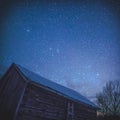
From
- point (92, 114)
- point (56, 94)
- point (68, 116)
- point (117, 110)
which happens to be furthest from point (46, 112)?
point (117, 110)

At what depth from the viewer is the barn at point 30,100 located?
10.8 m

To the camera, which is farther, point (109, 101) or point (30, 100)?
point (109, 101)

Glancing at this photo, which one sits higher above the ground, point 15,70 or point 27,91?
point 15,70

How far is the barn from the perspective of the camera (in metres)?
10.8

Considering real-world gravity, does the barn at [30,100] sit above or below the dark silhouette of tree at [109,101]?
below

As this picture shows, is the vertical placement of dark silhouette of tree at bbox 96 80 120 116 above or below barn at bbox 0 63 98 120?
above

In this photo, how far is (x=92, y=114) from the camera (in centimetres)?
1891

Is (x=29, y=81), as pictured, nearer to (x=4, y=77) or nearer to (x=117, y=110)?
(x=4, y=77)

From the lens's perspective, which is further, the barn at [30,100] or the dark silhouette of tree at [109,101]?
the dark silhouette of tree at [109,101]

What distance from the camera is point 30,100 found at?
11.3 metres

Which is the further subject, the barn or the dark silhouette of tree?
the dark silhouette of tree

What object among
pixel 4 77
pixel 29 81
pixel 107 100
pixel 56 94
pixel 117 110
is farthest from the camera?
pixel 107 100

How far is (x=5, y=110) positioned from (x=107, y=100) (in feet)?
113

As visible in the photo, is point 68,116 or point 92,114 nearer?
point 68,116
